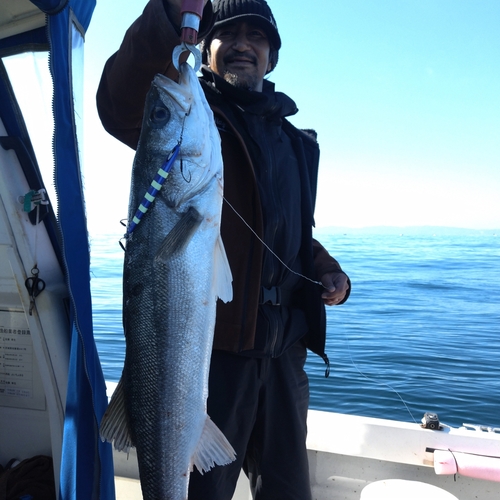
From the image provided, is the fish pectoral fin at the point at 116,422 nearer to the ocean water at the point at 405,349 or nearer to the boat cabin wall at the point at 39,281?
the ocean water at the point at 405,349

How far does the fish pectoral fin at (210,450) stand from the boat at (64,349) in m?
0.58

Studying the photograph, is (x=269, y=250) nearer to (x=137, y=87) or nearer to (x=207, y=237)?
(x=207, y=237)

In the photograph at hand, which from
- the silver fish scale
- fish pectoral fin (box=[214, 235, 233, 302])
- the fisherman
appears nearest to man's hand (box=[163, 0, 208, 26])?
the fisherman

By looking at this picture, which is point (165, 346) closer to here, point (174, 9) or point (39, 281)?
point (174, 9)

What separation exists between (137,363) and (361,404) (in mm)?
5093

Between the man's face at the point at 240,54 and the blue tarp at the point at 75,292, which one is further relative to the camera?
the man's face at the point at 240,54

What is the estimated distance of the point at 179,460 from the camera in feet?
5.24

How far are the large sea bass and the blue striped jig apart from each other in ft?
0.05

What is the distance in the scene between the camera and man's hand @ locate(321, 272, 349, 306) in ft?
7.99

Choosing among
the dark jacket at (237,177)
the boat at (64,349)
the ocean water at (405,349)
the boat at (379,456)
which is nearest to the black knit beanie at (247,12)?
the dark jacket at (237,177)

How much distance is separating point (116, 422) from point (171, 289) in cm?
56

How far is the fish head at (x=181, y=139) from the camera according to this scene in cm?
158

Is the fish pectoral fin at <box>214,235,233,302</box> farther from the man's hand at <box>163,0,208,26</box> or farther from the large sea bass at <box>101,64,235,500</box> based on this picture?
the man's hand at <box>163,0,208,26</box>

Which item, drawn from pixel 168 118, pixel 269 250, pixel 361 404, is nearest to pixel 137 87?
pixel 168 118
